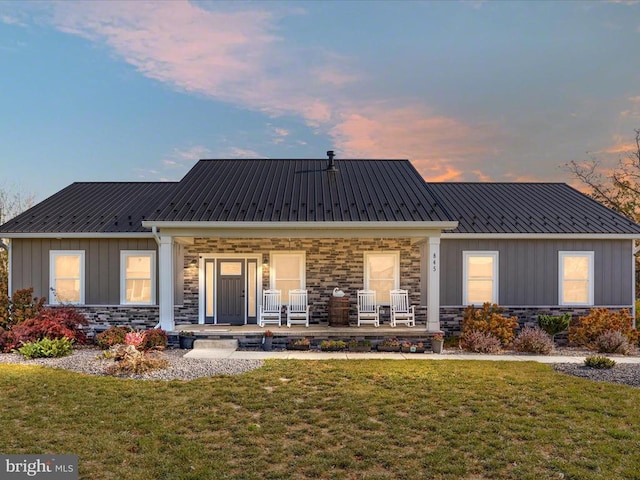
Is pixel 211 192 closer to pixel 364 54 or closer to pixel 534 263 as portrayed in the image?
pixel 364 54

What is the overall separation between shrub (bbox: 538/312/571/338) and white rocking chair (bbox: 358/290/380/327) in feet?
14.3

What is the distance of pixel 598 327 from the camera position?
10750 mm

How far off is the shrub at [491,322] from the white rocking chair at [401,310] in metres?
1.38

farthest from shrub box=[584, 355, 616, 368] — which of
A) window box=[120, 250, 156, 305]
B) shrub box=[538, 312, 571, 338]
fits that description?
window box=[120, 250, 156, 305]

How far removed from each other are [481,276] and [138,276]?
32.2 ft

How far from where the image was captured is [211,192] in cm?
1187

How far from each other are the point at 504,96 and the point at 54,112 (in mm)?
15932

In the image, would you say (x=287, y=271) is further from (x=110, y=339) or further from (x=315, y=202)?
(x=110, y=339)

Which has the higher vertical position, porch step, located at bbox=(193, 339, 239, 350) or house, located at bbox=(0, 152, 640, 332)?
house, located at bbox=(0, 152, 640, 332)

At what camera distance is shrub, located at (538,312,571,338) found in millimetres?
10781

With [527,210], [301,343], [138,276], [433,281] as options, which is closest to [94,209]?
[138,276]

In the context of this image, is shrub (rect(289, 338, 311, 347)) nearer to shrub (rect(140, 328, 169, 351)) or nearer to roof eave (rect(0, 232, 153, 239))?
shrub (rect(140, 328, 169, 351))

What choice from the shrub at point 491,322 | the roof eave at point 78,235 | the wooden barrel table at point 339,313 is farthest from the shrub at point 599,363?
the roof eave at point 78,235

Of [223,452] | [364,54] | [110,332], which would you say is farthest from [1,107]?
[223,452]
